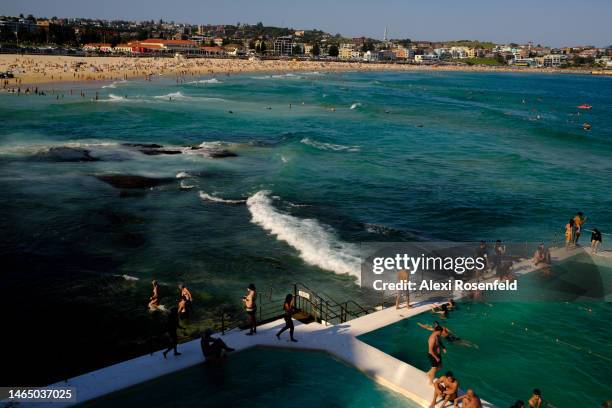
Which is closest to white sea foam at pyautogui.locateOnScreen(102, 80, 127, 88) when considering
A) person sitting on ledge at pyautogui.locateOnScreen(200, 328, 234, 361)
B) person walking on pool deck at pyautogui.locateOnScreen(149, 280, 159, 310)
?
person walking on pool deck at pyautogui.locateOnScreen(149, 280, 159, 310)

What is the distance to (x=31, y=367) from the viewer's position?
13.0m

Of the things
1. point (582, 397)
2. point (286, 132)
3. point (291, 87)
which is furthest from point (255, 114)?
point (582, 397)

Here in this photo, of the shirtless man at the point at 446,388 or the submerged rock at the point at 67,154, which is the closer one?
the shirtless man at the point at 446,388

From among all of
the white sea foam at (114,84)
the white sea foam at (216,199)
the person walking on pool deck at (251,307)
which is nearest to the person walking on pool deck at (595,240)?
the person walking on pool deck at (251,307)

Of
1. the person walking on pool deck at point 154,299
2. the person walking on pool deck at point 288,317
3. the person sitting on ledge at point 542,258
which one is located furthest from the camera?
the person sitting on ledge at point 542,258

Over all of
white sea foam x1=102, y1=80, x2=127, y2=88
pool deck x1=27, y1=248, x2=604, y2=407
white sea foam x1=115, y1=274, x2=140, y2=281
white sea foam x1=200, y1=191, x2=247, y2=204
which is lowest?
white sea foam x1=115, y1=274, x2=140, y2=281

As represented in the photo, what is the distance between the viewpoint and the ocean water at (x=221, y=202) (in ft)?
54.7

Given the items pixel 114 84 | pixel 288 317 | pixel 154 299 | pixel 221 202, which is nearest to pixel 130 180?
pixel 221 202

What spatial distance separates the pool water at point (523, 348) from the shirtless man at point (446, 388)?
1.64m

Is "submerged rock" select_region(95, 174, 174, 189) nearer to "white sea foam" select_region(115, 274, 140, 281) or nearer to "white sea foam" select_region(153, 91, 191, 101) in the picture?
"white sea foam" select_region(115, 274, 140, 281)

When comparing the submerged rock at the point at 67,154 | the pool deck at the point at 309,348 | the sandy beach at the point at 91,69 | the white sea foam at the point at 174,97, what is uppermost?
the sandy beach at the point at 91,69

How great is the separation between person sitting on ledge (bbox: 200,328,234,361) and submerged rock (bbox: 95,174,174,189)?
1992 cm

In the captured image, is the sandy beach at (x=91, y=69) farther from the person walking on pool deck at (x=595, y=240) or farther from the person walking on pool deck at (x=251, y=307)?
the person walking on pool deck at (x=595, y=240)

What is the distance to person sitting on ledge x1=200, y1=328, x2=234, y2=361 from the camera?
11.8 m
